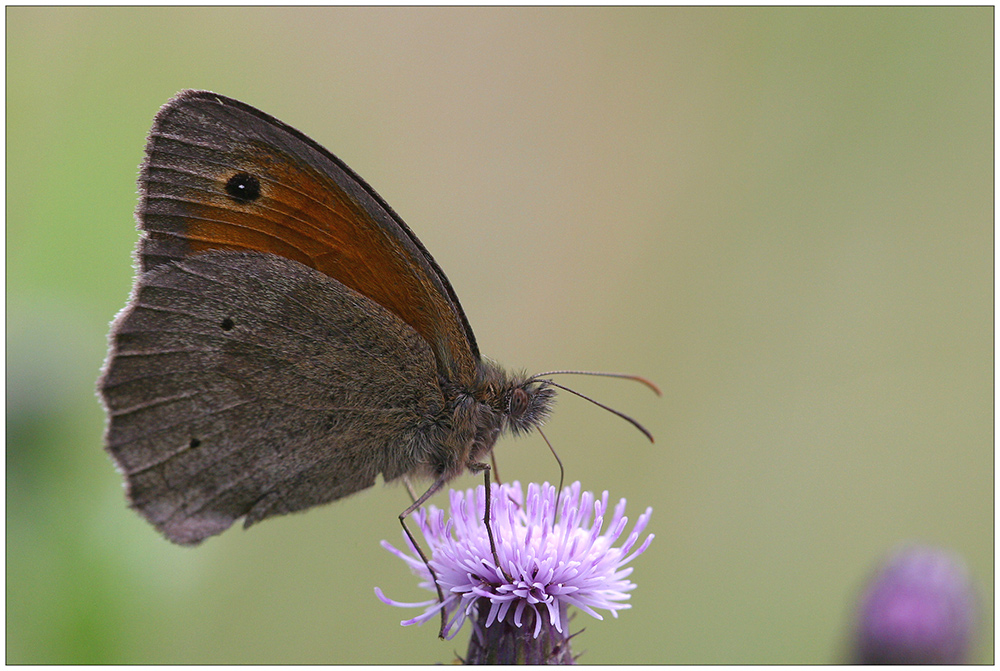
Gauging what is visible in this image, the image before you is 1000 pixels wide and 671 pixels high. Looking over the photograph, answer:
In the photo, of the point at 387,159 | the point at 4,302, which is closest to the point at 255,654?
the point at 4,302

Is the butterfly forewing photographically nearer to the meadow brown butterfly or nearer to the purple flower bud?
the meadow brown butterfly

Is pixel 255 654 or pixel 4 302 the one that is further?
pixel 255 654

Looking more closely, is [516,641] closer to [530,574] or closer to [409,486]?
[530,574]

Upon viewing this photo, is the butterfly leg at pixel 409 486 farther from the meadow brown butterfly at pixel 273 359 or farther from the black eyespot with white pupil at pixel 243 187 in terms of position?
the black eyespot with white pupil at pixel 243 187

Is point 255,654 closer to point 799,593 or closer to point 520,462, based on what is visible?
point 520,462

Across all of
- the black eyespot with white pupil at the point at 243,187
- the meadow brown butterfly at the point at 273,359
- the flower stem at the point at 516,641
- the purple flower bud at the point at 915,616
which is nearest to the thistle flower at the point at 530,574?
the flower stem at the point at 516,641

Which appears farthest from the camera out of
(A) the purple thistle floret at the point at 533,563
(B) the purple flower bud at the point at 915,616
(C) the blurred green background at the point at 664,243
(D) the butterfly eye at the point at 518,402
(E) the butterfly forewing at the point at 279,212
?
(C) the blurred green background at the point at 664,243

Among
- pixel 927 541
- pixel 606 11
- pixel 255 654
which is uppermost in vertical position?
pixel 606 11
